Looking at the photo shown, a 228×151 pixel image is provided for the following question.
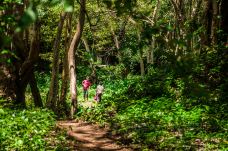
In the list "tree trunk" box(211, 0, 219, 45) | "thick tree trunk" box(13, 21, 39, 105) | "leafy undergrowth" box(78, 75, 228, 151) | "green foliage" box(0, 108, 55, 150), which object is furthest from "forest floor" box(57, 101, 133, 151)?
"tree trunk" box(211, 0, 219, 45)

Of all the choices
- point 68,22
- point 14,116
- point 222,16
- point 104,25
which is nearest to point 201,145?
point 14,116

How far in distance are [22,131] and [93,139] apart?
Result: 3.87 meters

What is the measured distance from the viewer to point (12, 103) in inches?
480

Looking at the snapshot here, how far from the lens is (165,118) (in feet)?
37.6

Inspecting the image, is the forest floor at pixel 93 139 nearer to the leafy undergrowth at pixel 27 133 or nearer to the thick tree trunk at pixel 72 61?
the leafy undergrowth at pixel 27 133

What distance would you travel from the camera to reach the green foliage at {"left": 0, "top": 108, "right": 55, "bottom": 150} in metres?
7.74

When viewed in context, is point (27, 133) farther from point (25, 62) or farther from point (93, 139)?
point (25, 62)

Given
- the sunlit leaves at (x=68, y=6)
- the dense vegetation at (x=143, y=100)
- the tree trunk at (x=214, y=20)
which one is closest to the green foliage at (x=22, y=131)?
the dense vegetation at (x=143, y=100)

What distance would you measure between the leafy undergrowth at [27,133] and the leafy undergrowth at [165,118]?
2.23 m

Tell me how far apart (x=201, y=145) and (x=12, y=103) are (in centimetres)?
636

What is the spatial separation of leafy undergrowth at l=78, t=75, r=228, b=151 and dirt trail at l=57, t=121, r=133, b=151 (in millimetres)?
354

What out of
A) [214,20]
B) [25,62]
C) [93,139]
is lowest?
[93,139]

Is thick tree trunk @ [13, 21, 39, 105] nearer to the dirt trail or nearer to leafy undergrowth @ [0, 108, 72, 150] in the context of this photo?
the dirt trail

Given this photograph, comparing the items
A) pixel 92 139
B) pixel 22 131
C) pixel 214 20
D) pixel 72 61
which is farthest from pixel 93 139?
pixel 214 20
